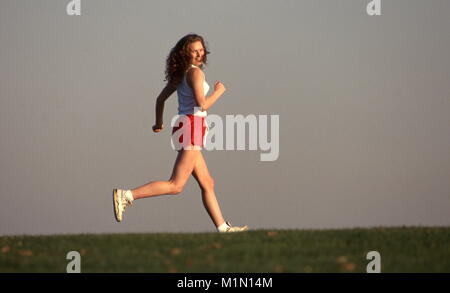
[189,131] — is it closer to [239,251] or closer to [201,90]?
[201,90]

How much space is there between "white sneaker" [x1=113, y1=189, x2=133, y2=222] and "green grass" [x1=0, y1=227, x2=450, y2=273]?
0.69 metres

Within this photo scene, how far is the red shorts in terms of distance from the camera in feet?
33.4

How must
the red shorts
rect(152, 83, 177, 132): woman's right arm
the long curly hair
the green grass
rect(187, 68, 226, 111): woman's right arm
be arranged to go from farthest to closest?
rect(152, 83, 177, 132): woman's right arm, the long curly hair, the red shorts, rect(187, 68, 226, 111): woman's right arm, the green grass

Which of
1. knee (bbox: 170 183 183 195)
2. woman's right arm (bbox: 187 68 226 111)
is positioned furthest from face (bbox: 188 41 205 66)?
knee (bbox: 170 183 183 195)

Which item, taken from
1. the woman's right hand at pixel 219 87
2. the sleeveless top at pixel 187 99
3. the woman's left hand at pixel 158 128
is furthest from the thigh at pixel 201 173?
the woman's right hand at pixel 219 87

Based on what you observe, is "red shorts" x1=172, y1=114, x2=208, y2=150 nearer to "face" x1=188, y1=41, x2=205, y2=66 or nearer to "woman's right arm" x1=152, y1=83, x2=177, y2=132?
"woman's right arm" x1=152, y1=83, x2=177, y2=132

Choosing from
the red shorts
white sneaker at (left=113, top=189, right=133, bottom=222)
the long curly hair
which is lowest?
white sneaker at (left=113, top=189, right=133, bottom=222)

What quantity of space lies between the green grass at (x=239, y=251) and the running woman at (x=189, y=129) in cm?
83

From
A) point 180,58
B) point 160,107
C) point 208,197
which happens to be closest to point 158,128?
point 160,107

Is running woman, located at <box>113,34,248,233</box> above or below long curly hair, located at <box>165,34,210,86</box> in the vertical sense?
below

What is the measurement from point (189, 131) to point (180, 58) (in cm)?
91
